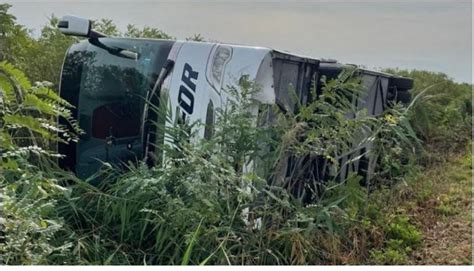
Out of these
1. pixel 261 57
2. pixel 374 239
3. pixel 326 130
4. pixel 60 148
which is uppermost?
pixel 261 57

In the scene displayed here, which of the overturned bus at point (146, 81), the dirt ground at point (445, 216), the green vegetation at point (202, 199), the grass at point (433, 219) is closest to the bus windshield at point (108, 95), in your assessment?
the overturned bus at point (146, 81)

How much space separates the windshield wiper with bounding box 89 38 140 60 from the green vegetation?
65 cm

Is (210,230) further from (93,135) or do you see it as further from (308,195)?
(93,135)

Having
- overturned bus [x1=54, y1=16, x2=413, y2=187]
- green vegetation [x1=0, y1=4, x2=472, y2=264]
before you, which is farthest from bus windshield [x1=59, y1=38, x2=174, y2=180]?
green vegetation [x1=0, y1=4, x2=472, y2=264]

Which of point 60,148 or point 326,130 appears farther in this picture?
point 60,148

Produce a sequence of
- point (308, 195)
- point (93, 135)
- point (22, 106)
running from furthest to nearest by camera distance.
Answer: point (93, 135) → point (308, 195) → point (22, 106)

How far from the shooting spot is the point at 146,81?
3.87 metres

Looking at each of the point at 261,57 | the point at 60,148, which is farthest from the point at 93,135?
the point at 261,57

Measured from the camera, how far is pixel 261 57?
11.3ft

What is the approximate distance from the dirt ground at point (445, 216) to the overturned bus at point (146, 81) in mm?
762

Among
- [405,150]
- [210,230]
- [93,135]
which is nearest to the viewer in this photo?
[210,230]

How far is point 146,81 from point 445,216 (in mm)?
2831

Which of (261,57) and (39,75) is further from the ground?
(261,57)

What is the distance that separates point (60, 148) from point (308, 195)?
1978 mm
